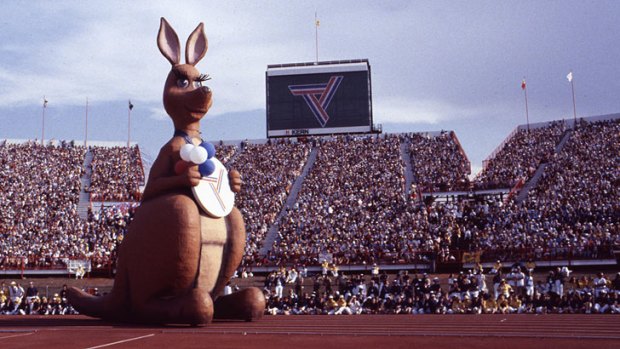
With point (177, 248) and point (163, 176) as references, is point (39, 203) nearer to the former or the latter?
point (163, 176)

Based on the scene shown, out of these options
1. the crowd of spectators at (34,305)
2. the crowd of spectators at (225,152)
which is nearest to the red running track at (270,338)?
the crowd of spectators at (34,305)

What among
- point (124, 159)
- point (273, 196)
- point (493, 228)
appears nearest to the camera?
point (493, 228)

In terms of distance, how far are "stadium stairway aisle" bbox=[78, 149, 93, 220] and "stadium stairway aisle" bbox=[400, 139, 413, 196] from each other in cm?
1707

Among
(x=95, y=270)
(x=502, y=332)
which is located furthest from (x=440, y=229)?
(x=502, y=332)

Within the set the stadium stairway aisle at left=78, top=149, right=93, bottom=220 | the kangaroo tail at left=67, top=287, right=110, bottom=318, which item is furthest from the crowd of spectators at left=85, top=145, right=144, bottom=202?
the kangaroo tail at left=67, top=287, right=110, bottom=318

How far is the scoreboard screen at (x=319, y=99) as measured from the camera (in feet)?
140

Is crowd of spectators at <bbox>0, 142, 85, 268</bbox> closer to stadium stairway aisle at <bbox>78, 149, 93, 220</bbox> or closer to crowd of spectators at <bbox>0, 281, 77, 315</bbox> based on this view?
stadium stairway aisle at <bbox>78, 149, 93, 220</bbox>

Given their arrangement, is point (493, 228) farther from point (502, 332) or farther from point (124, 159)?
point (124, 159)

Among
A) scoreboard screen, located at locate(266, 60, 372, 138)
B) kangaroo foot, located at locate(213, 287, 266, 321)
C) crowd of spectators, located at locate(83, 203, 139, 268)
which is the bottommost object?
kangaroo foot, located at locate(213, 287, 266, 321)

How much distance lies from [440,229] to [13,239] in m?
20.1

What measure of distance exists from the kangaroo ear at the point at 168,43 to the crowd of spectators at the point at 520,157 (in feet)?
74.4

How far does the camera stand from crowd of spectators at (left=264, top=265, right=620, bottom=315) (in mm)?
17938

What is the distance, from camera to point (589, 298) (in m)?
17.7

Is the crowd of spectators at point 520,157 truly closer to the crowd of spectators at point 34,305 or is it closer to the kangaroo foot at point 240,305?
the crowd of spectators at point 34,305
